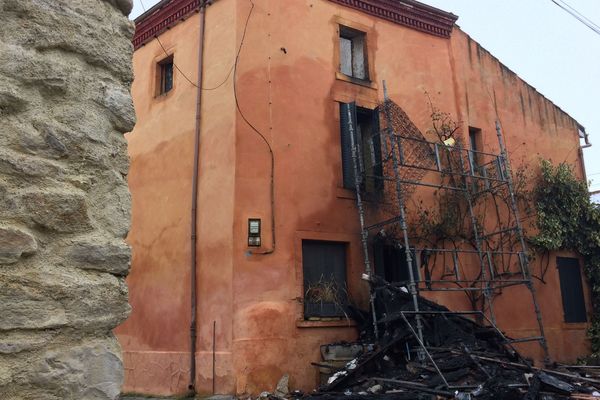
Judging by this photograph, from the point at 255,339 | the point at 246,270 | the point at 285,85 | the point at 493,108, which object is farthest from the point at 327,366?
the point at 493,108

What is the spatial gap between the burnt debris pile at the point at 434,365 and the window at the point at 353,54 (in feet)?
13.6

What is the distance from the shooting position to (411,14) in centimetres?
1144

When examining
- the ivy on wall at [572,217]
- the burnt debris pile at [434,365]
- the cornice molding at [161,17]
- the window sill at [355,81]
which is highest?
the cornice molding at [161,17]

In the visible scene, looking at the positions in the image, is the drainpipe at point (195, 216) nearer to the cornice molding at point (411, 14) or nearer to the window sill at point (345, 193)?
the window sill at point (345, 193)

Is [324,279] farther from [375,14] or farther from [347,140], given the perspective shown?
[375,14]

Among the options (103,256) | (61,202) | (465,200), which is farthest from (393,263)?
(61,202)

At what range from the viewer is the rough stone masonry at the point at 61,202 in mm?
1871

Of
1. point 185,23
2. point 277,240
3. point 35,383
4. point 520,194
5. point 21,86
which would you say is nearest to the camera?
point 35,383

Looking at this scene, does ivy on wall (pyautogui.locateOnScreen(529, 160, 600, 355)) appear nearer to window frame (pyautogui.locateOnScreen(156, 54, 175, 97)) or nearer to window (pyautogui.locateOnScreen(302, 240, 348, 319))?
window (pyautogui.locateOnScreen(302, 240, 348, 319))

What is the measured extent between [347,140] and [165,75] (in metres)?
3.99

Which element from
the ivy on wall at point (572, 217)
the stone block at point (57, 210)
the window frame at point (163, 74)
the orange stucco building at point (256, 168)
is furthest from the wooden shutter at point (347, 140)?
the stone block at point (57, 210)

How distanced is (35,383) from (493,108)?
39.5 ft

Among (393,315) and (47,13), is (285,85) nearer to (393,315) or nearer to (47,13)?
(393,315)

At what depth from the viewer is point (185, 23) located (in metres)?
10.6
